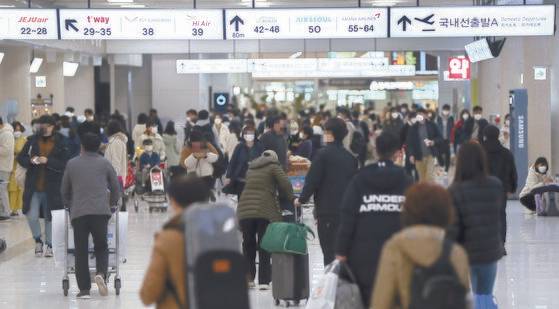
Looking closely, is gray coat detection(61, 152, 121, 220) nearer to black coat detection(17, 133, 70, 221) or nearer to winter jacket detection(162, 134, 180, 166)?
black coat detection(17, 133, 70, 221)

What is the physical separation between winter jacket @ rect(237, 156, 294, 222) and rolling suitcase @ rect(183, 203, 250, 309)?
555 centimetres

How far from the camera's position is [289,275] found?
416 inches

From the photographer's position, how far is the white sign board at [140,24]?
18.8 m

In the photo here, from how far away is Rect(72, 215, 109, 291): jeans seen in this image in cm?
1084

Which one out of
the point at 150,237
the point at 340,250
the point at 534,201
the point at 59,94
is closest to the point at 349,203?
the point at 340,250

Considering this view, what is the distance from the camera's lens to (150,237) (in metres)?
16.6

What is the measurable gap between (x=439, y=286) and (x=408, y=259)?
29 centimetres

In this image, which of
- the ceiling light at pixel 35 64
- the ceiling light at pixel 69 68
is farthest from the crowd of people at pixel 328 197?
the ceiling light at pixel 69 68

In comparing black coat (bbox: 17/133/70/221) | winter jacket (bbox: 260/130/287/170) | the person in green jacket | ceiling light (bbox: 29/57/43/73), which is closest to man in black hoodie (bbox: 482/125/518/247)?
winter jacket (bbox: 260/130/287/170)

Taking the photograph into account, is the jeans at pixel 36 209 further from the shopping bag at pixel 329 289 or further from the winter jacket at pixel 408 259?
the winter jacket at pixel 408 259

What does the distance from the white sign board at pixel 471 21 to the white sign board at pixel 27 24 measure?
544 centimetres

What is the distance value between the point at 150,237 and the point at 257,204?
5781mm

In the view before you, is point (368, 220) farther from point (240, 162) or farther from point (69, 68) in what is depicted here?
point (69, 68)

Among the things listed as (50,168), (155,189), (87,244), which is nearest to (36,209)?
(50,168)
